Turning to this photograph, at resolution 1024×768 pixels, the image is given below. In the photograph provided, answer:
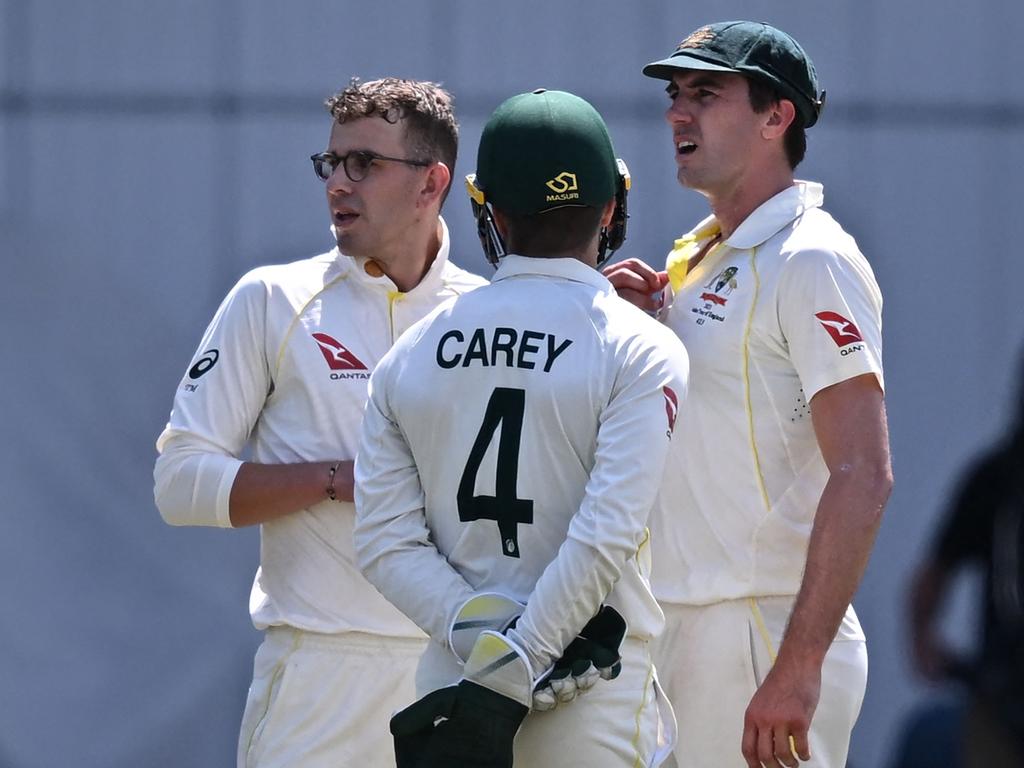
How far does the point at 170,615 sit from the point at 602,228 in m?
2.24

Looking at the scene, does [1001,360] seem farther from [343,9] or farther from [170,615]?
[170,615]

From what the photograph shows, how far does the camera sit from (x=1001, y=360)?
416 centimetres

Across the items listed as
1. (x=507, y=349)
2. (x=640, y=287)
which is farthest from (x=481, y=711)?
(x=640, y=287)

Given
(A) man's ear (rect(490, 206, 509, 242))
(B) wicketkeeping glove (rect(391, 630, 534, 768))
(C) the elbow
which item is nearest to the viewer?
(B) wicketkeeping glove (rect(391, 630, 534, 768))

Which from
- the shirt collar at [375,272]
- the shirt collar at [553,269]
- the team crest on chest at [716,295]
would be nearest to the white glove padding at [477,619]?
the shirt collar at [553,269]

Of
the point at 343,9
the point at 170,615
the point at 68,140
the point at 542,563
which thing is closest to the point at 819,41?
the point at 343,9

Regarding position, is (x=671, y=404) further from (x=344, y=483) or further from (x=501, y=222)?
(x=344, y=483)

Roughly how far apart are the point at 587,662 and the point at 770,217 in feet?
2.83

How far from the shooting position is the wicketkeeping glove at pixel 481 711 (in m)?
1.93

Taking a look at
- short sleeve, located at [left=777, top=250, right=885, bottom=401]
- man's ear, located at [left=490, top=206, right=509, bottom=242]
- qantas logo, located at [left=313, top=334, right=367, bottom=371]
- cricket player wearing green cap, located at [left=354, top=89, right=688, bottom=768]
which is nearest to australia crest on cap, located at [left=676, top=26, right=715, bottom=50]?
short sleeve, located at [left=777, top=250, right=885, bottom=401]

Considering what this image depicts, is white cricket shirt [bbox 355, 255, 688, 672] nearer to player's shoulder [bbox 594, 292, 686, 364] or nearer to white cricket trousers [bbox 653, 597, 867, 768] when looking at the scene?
player's shoulder [bbox 594, 292, 686, 364]

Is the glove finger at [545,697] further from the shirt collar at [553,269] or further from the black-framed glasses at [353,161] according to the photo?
the black-framed glasses at [353,161]

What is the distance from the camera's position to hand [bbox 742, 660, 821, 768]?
7.29 feet

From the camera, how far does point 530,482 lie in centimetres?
203
